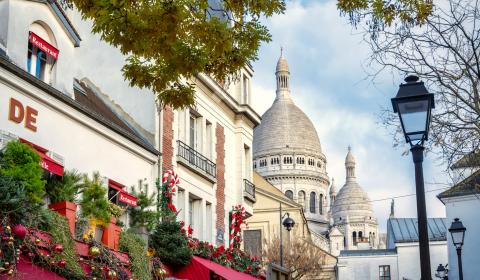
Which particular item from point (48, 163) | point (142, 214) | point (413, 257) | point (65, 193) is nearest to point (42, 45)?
point (48, 163)

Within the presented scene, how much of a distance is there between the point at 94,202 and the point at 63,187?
3.44 feet

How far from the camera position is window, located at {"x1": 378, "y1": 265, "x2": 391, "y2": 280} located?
7638cm

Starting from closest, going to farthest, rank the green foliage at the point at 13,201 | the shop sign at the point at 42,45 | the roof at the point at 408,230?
the green foliage at the point at 13,201
the shop sign at the point at 42,45
the roof at the point at 408,230

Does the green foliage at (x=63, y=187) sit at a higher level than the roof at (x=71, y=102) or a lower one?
lower

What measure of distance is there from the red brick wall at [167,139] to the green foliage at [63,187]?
6.00m

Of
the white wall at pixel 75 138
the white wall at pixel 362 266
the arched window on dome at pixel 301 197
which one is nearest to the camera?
the white wall at pixel 75 138

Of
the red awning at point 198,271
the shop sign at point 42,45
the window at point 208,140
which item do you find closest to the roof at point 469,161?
the red awning at point 198,271

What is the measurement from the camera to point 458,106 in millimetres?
17328

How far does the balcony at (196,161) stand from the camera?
26312 mm

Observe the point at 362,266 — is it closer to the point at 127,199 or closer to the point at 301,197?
the point at 127,199

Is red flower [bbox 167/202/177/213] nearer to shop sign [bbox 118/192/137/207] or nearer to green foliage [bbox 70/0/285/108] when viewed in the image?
shop sign [bbox 118/192/137/207]

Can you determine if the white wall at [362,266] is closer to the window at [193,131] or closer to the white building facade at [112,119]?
the white building facade at [112,119]

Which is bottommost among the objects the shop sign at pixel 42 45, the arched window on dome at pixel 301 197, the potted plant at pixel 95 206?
the potted plant at pixel 95 206

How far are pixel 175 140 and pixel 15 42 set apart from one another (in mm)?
8640
